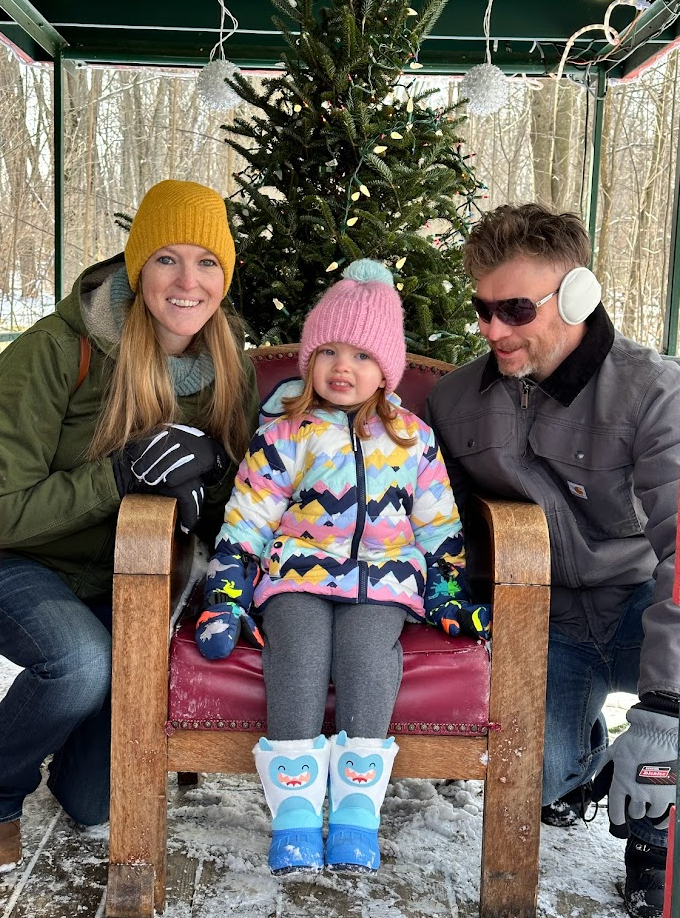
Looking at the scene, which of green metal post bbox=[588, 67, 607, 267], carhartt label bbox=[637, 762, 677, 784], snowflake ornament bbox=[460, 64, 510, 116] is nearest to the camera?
carhartt label bbox=[637, 762, 677, 784]

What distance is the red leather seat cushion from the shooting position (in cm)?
198

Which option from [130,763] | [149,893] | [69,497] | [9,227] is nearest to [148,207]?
[69,497]

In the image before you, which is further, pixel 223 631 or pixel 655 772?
pixel 223 631

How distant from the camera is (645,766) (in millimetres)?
1836

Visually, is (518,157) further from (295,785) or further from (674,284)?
(295,785)

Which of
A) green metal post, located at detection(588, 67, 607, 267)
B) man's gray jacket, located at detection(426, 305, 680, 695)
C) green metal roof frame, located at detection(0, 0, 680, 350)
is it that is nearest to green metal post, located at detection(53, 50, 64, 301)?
green metal roof frame, located at detection(0, 0, 680, 350)

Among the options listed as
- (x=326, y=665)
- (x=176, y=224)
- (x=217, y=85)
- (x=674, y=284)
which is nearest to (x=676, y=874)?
(x=326, y=665)

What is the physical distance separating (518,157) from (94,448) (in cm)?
814

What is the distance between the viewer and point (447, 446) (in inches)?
102

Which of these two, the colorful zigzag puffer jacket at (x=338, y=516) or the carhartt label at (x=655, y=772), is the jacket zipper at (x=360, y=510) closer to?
the colorful zigzag puffer jacket at (x=338, y=516)

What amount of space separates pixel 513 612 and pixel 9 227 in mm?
6654

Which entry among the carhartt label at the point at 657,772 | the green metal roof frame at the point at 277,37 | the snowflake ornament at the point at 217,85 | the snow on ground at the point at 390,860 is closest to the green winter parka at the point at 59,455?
the snow on ground at the point at 390,860

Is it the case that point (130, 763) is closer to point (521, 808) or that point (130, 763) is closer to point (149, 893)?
point (149, 893)

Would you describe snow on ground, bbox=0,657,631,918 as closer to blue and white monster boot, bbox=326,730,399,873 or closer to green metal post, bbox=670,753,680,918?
blue and white monster boot, bbox=326,730,399,873
